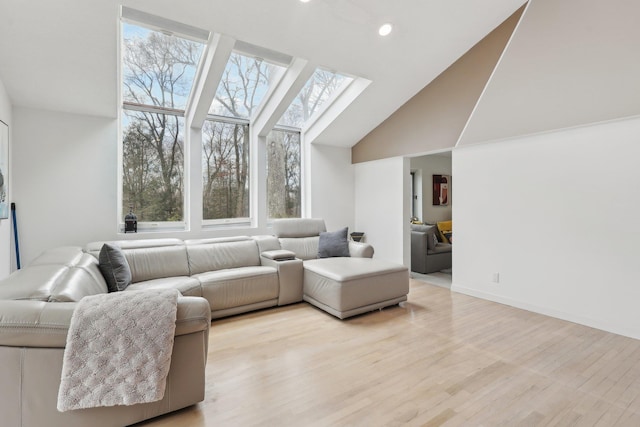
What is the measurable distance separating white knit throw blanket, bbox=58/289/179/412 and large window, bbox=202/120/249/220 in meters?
3.33

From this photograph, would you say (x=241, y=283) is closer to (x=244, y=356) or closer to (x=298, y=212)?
(x=244, y=356)

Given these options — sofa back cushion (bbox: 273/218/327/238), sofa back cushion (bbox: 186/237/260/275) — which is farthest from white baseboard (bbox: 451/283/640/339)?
sofa back cushion (bbox: 186/237/260/275)

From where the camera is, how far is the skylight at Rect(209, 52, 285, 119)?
4171mm

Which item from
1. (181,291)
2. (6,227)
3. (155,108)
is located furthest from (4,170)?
(181,291)

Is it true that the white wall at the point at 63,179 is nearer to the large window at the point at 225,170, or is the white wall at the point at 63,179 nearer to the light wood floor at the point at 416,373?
the large window at the point at 225,170

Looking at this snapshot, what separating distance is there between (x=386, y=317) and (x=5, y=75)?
455cm

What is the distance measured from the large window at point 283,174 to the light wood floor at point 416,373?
2.53 meters

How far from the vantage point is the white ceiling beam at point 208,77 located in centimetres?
332

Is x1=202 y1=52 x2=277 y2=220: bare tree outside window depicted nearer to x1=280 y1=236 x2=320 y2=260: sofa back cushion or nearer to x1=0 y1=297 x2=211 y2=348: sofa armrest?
x1=280 y1=236 x2=320 y2=260: sofa back cushion

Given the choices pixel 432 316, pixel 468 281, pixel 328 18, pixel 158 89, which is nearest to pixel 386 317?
pixel 432 316

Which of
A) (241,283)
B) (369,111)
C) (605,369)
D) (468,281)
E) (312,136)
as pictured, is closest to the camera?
(605,369)

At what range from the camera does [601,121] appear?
290cm

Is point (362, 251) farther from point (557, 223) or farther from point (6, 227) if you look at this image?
point (6, 227)

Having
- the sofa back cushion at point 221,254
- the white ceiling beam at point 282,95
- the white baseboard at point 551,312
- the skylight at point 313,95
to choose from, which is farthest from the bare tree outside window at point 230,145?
the white baseboard at point 551,312
